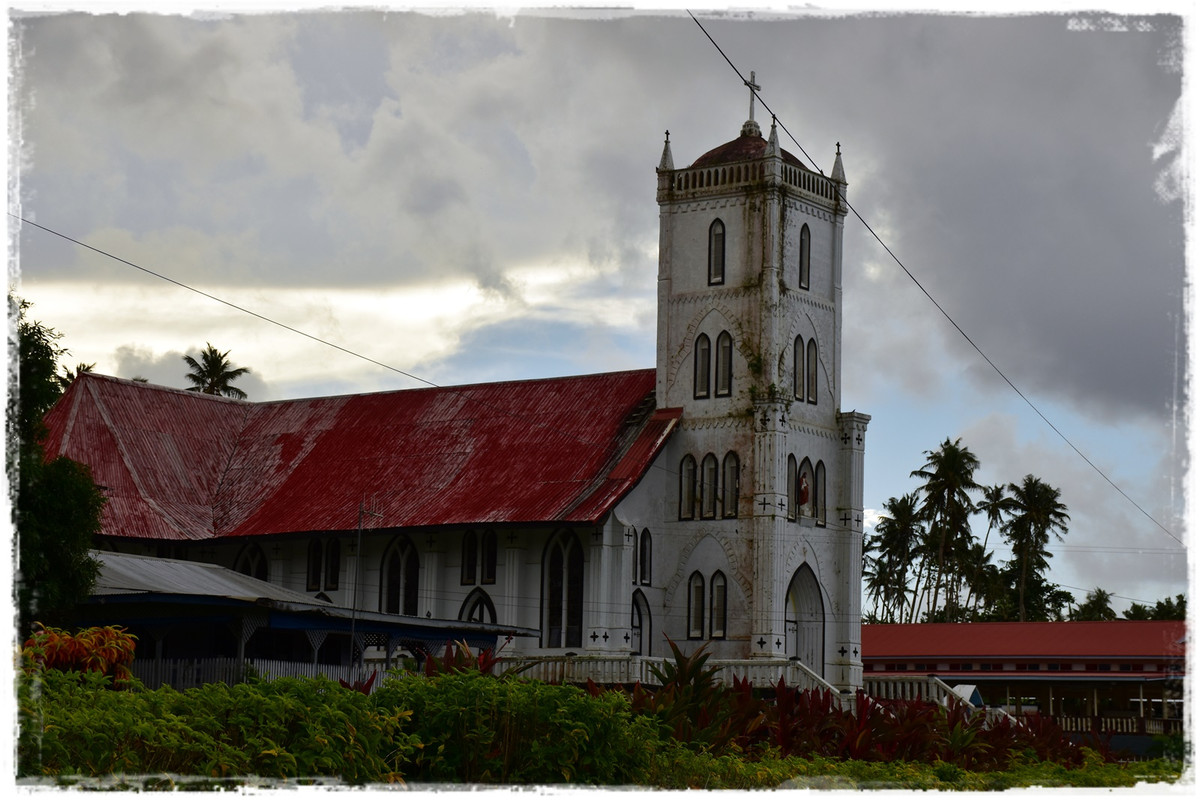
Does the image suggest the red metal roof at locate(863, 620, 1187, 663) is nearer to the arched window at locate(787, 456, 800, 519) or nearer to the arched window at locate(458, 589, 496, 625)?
the arched window at locate(787, 456, 800, 519)

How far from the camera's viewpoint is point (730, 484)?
48.8 metres

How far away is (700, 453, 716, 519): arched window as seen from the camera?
48.9 meters

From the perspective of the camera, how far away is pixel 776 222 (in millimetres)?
49594

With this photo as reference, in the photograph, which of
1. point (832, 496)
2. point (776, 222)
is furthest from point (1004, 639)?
point (776, 222)

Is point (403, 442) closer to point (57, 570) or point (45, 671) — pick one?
point (57, 570)

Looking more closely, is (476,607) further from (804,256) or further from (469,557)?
(804,256)

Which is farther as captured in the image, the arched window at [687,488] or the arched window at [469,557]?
the arched window at [687,488]

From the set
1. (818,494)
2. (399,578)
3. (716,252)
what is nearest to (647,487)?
(818,494)

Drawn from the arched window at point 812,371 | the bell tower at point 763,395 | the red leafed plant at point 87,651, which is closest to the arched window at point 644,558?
the bell tower at point 763,395

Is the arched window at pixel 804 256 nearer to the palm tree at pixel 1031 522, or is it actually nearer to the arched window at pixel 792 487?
the arched window at pixel 792 487

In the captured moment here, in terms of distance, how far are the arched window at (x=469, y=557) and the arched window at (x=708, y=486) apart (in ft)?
22.3

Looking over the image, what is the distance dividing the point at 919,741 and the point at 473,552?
2714 cm

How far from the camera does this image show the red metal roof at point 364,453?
48.5 meters

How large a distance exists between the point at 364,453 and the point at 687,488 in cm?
1140
